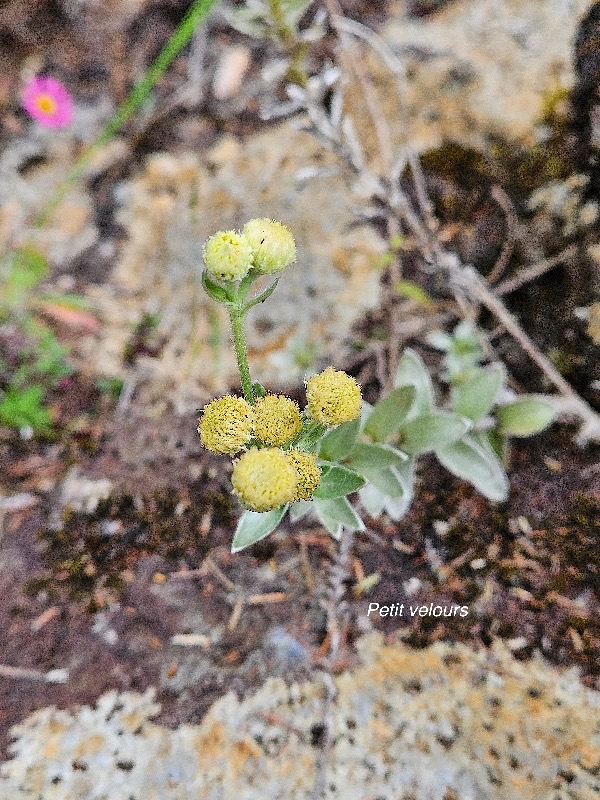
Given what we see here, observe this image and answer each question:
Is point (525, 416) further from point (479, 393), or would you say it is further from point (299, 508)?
point (299, 508)

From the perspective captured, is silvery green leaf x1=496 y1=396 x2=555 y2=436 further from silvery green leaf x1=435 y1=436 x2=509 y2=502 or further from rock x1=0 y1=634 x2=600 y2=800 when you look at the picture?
rock x1=0 y1=634 x2=600 y2=800

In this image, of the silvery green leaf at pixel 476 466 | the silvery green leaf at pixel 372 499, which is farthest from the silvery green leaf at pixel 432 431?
the silvery green leaf at pixel 372 499

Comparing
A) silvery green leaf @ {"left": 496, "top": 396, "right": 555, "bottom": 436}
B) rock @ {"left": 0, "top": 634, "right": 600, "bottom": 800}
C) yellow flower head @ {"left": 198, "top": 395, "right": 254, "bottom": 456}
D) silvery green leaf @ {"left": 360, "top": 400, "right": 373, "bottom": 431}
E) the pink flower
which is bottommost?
rock @ {"left": 0, "top": 634, "right": 600, "bottom": 800}

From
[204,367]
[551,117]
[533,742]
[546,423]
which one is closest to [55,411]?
[204,367]

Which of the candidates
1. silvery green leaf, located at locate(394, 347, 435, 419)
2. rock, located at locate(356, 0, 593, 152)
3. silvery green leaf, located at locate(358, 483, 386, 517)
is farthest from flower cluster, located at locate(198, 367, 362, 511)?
rock, located at locate(356, 0, 593, 152)

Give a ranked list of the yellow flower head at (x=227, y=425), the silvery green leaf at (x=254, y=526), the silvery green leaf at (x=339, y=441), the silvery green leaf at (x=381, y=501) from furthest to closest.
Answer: the silvery green leaf at (x=381, y=501) → the silvery green leaf at (x=339, y=441) → the silvery green leaf at (x=254, y=526) → the yellow flower head at (x=227, y=425)

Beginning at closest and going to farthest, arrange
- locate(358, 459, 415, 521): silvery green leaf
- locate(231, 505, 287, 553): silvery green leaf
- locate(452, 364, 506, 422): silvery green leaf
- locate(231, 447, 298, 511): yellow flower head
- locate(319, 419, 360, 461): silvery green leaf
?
locate(231, 447, 298, 511): yellow flower head < locate(231, 505, 287, 553): silvery green leaf < locate(319, 419, 360, 461): silvery green leaf < locate(358, 459, 415, 521): silvery green leaf < locate(452, 364, 506, 422): silvery green leaf

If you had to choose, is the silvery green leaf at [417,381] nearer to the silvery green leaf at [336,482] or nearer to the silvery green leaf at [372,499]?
the silvery green leaf at [372,499]
